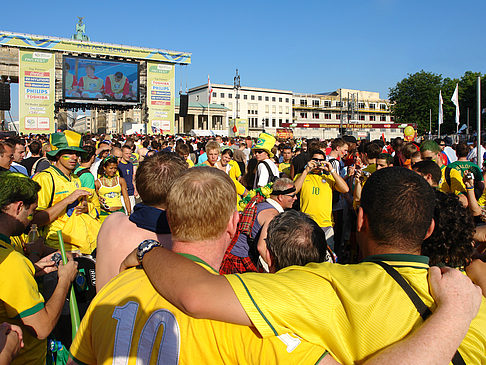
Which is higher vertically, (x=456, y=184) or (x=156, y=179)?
(x=156, y=179)

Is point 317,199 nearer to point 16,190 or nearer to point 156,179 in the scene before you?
point 156,179

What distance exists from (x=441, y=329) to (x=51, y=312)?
7.22ft

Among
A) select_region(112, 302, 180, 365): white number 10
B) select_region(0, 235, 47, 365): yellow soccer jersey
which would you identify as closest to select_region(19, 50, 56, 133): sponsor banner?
select_region(0, 235, 47, 365): yellow soccer jersey

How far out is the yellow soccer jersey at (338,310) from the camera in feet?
4.35

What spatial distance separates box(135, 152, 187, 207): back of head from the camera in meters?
2.53

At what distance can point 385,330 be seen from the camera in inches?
53.4

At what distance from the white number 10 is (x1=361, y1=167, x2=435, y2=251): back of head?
3.23 ft

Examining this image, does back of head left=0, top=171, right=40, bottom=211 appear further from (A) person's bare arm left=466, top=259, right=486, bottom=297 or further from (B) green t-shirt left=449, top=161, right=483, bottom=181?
(B) green t-shirt left=449, top=161, right=483, bottom=181

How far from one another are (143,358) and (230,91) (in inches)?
4049

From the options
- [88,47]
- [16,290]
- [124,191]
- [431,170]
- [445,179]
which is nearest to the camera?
[16,290]

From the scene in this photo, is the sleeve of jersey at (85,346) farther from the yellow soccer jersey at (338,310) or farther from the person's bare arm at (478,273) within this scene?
the person's bare arm at (478,273)

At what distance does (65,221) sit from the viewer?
4270mm

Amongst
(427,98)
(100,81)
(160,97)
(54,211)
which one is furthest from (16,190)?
(427,98)

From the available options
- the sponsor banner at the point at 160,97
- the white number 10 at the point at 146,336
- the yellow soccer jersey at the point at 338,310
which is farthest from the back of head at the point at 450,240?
A: the sponsor banner at the point at 160,97
